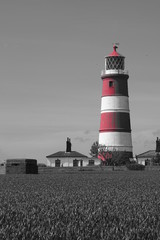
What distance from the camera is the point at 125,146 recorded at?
74.9 m

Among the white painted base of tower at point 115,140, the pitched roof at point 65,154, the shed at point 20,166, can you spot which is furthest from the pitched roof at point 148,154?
the shed at point 20,166

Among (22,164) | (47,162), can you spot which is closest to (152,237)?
(22,164)

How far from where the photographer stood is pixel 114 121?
72562 millimetres

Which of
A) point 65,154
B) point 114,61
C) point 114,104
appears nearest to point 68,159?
point 65,154

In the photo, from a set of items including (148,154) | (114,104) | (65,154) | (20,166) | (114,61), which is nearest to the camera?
(20,166)

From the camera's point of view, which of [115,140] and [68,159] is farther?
[68,159]

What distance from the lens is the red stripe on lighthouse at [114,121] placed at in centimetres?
7256

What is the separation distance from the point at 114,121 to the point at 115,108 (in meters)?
1.85

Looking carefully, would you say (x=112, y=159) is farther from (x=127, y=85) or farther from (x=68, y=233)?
(x=68, y=233)

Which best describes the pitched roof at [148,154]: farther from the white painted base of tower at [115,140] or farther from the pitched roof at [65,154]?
the white painted base of tower at [115,140]

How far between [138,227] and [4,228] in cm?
192

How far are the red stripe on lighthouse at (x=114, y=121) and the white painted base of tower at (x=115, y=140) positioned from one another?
0.74 metres

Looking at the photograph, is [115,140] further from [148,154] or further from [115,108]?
[148,154]

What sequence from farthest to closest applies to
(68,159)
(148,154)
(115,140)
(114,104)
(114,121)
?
(68,159)
(148,154)
(115,140)
(114,104)
(114,121)
